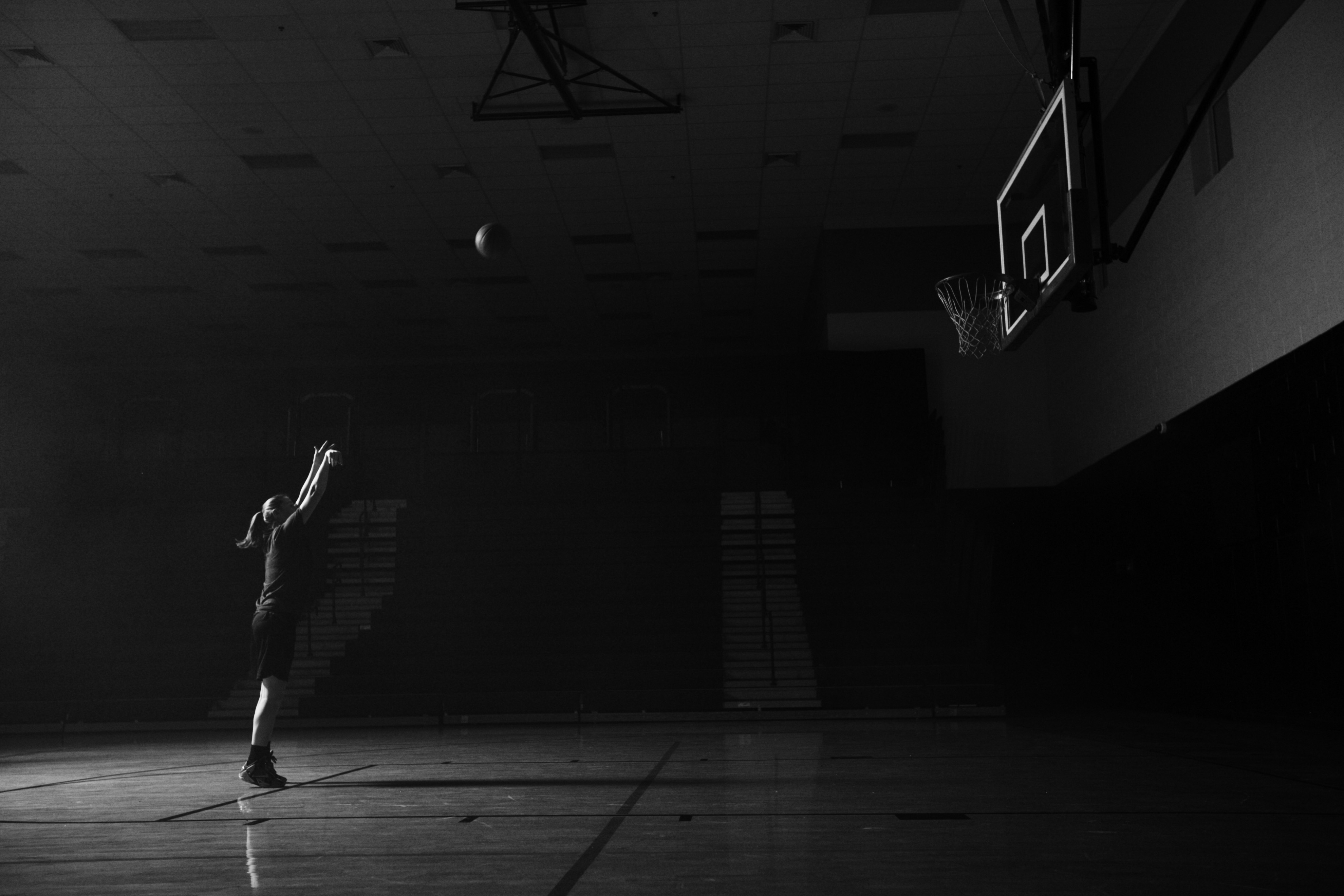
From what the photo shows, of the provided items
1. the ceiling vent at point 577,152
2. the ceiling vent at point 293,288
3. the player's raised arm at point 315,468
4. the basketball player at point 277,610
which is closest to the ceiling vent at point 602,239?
the ceiling vent at point 577,152

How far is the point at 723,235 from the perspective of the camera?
1753 centimetres

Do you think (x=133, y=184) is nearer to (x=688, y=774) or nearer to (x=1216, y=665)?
(x=688, y=774)

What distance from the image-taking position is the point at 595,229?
17281 millimetres

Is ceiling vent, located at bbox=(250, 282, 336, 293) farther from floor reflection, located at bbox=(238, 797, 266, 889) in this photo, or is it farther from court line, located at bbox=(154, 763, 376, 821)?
floor reflection, located at bbox=(238, 797, 266, 889)

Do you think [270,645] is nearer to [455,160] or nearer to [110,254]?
[455,160]

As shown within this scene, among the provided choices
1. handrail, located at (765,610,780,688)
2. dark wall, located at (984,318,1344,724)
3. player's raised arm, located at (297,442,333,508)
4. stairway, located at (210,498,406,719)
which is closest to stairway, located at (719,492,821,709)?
handrail, located at (765,610,780,688)

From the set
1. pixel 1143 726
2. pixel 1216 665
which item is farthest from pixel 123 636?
pixel 1216 665

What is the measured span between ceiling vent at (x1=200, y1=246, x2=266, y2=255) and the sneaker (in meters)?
13.1

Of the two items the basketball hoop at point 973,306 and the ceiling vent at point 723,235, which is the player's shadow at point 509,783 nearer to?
the basketball hoop at point 973,306

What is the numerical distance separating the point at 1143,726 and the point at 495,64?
8.95 m

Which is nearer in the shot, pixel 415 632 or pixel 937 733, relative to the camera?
pixel 937 733

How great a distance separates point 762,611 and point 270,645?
26.4ft

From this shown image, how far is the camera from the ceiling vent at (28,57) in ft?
38.7

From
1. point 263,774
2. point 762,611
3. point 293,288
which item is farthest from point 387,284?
point 263,774
